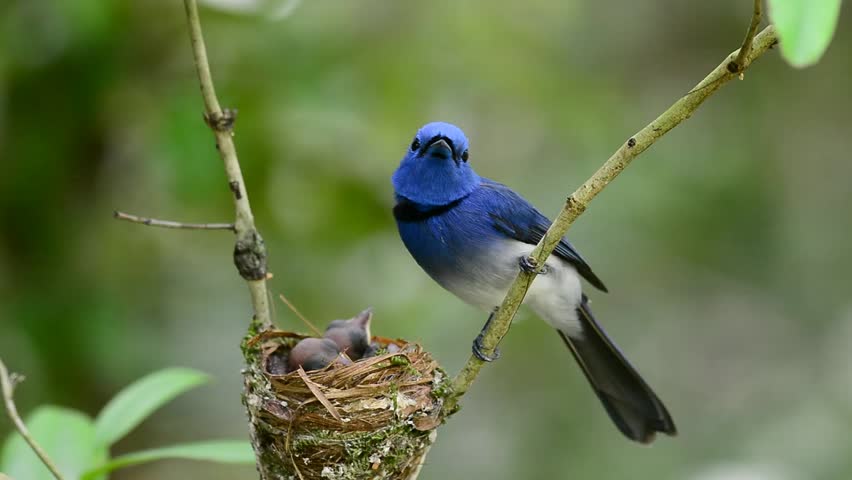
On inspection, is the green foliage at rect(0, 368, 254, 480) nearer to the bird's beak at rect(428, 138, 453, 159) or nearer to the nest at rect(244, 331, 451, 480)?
the nest at rect(244, 331, 451, 480)

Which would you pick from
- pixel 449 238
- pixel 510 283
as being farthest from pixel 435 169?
pixel 510 283

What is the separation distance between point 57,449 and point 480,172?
10.8 feet

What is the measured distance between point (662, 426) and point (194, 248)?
2.53m

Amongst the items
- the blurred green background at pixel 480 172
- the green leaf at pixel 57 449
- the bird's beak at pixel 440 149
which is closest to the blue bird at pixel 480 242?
the bird's beak at pixel 440 149

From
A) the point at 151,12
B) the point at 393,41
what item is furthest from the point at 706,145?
the point at 151,12

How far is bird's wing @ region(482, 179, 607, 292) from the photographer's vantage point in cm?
333

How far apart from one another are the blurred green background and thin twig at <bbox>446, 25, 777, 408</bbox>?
1.13 m

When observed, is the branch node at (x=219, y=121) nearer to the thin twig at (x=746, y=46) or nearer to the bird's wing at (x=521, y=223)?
the bird's wing at (x=521, y=223)

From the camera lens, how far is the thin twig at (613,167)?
197 centimetres

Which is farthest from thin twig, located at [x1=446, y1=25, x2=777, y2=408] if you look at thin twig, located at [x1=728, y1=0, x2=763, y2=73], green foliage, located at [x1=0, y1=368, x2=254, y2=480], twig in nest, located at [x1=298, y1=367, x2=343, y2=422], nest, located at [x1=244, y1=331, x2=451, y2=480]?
green foliage, located at [x1=0, y1=368, x2=254, y2=480]

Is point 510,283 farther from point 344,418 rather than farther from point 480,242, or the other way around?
point 344,418

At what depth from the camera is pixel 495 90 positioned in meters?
4.63

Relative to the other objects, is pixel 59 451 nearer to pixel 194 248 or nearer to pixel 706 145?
pixel 194 248

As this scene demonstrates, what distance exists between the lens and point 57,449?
8.37 ft
